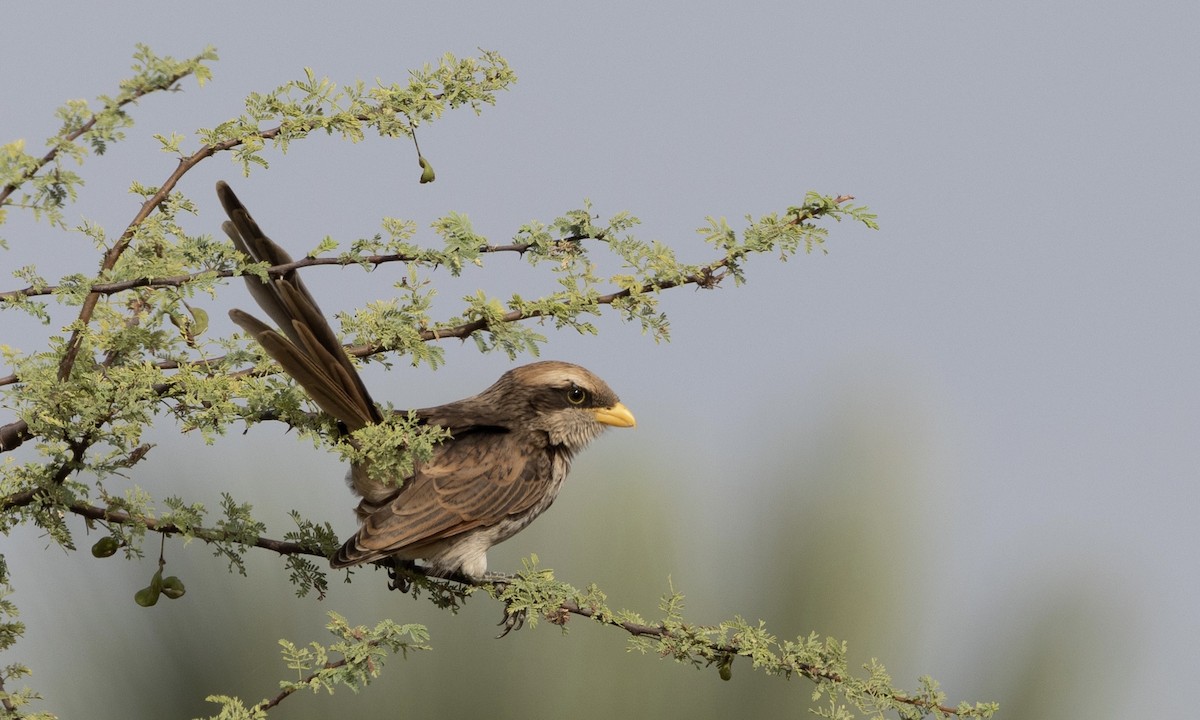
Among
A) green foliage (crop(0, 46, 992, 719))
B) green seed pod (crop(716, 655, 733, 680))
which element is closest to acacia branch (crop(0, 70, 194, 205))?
green foliage (crop(0, 46, 992, 719))

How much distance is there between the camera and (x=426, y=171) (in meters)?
2.32

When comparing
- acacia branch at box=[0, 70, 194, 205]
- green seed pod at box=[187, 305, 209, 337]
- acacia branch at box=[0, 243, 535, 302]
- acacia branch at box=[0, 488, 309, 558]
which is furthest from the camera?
green seed pod at box=[187, 305, 209, 337]

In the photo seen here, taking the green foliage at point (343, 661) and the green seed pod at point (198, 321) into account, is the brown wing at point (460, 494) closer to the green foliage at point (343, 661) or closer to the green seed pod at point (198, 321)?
the green foliage at point (343, 661)

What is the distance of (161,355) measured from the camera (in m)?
2.46

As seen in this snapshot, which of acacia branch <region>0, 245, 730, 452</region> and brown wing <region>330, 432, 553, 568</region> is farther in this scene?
brown wing <region>330, 432, 553, 568</region>

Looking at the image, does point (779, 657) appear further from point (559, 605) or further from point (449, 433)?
point (449, 433)

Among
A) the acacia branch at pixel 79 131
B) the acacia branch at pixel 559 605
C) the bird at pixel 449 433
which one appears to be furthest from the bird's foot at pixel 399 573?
→ the acacia branch at pixel 79 131

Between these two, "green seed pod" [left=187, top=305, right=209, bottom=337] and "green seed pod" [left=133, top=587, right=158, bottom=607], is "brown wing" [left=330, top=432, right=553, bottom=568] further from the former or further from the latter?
"green seed pod" [left=187, top=305, right=209, bottom=337]

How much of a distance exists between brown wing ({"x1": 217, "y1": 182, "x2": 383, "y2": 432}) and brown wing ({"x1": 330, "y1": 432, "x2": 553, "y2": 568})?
312 millimetres

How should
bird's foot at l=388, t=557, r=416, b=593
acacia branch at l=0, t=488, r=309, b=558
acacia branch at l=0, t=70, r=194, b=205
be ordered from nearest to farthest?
acacia branch at l=0, t=70, r=194, b=205 < acacia branch at l=0, t=488, r=309, b=558 < bird's foot at l=388, t=557, r=416, b=593

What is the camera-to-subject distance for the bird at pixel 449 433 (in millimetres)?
2215

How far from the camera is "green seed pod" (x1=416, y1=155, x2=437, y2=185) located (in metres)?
2.32

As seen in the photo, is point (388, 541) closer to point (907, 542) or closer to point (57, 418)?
point (57, 418)

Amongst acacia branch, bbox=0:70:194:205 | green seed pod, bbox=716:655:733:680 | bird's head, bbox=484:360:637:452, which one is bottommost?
green seed pod, bbox=716:655:733:680
